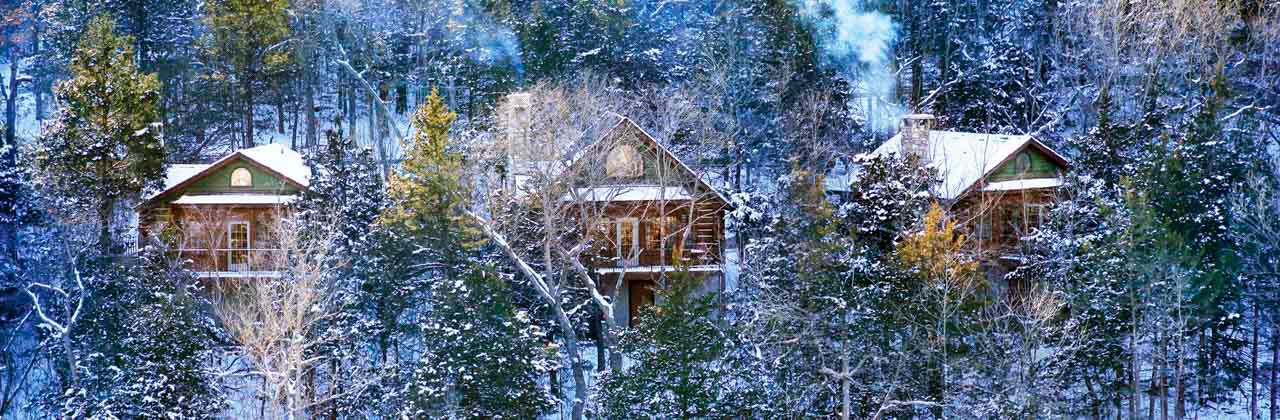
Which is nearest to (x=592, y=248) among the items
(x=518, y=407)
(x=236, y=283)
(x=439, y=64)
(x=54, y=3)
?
(x=518, y=407)

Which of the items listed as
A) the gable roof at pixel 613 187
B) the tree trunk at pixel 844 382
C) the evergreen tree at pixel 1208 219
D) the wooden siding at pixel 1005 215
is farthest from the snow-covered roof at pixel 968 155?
the tree trunk at pixel 844 382

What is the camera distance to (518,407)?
25953mm

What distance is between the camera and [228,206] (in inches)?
1325

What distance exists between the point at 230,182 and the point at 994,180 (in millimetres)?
21342

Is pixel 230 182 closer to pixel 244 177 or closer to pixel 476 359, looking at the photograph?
pixel 244 177

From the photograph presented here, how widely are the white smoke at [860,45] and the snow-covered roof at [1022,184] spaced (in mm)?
9692

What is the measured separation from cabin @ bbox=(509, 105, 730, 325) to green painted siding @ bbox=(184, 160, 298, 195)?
27.0ft

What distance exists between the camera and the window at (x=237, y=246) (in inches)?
1292

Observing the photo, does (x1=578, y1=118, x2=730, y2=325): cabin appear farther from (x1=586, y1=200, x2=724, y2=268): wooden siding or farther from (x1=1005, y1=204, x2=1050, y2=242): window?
(x1=1005, y1=204, x2=1050, y2=242): window

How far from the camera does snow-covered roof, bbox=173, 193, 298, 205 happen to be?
3331cm

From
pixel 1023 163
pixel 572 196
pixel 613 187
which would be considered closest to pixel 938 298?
pixel 613 187

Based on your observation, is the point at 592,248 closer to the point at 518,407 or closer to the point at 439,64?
the point at 518,407

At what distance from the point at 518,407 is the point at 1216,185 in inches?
660

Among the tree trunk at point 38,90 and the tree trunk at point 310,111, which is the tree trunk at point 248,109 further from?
the tree trunk at point 38,90
